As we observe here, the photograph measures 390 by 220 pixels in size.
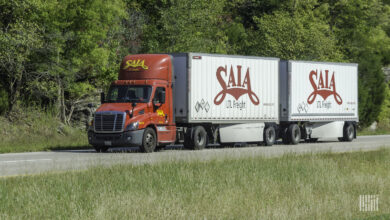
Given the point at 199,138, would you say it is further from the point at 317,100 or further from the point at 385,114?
the point at 385,114

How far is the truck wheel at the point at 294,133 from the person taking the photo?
103 feet

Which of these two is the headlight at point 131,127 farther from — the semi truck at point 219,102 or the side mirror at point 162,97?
the side mirror at point 162,97

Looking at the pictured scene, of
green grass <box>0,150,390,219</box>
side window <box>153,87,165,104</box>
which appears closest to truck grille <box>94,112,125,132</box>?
side window <box>153,87,165,104</box>

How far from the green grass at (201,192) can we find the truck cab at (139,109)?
6871mm

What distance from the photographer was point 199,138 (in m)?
27.0

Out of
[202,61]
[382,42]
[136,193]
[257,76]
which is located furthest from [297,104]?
[382,42]

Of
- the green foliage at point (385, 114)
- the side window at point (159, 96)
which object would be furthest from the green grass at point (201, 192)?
the green foliage at point (385, 114)

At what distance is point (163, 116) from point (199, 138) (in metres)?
2.05

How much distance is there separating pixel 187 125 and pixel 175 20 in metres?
14.0

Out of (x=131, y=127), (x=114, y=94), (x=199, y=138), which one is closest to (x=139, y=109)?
(x=131, y=127)

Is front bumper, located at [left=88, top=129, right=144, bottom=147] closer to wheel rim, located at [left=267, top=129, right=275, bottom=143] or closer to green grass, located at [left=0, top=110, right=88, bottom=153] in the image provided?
green grass, located at [left=0, top=110, right=88, bottom=153]

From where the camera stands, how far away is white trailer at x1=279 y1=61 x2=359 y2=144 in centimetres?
3164

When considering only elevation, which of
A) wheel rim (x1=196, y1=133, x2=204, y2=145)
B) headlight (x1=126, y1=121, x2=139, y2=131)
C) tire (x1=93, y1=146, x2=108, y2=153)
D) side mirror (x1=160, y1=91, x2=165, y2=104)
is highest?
side mirror (x1=160, y1=91, x2=165, y2=104)

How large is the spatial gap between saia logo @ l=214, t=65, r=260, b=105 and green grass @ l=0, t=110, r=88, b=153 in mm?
5762
